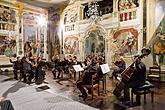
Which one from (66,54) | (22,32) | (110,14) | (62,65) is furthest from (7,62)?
(110,14)

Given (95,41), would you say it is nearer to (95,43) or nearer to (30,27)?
(95,43)

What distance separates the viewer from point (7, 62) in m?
15.2

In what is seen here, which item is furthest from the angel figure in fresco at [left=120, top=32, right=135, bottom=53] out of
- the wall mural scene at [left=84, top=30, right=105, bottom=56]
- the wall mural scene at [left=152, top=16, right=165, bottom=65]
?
the wall mural scene at [left=84, top=30, right=105, bottom=56]

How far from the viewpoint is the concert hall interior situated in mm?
5441

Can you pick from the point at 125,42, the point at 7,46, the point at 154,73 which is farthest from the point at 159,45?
the point at 7,46

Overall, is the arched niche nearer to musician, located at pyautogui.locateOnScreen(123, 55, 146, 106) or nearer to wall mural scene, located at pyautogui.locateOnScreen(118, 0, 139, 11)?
wall mural scene, located at pyautogui.locateOnScreen(118, 0, 139, 11)

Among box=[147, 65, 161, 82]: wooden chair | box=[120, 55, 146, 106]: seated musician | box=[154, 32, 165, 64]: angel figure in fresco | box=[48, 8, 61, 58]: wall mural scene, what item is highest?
box=[48, 8, 61, 58]: wall mural scene

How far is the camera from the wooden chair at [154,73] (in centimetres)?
989

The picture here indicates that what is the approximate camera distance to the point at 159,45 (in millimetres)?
10289

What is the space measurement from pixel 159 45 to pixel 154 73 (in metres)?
1.65

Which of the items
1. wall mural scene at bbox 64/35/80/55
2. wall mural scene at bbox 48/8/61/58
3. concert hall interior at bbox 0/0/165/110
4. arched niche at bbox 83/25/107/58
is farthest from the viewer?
wall mural scene at bbox 48/8/61/58

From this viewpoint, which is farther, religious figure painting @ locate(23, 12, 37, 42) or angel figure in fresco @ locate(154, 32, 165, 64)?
religious figure painting @ locate(23, 12, 37, 42)

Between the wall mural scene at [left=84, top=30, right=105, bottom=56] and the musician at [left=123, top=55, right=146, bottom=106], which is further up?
the wall mural scene at [left=84, top=30, right=105, bottom=56]

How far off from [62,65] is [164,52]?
6034 millimetres
